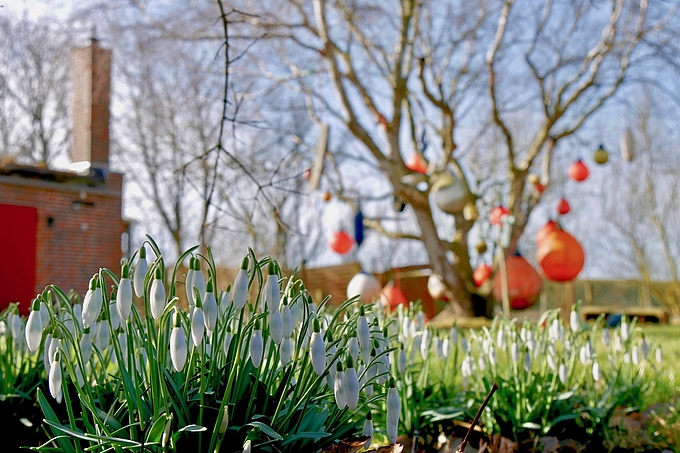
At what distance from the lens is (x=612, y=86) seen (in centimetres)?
1120

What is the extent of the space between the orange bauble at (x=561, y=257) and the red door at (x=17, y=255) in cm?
754

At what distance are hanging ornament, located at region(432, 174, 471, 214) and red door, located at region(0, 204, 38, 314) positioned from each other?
260 inches

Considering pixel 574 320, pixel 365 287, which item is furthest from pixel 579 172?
pixel 574 320

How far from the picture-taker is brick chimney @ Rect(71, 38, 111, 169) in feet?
38.0

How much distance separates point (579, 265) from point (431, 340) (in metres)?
4.77

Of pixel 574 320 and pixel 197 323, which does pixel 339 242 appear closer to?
pixel 574 320

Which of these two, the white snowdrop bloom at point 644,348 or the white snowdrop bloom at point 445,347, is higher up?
the white snowdrop bloom at point 445,347

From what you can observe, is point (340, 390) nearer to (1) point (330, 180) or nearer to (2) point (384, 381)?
(2) point (384, 381)

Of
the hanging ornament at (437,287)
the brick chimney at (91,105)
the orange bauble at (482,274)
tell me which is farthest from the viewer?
the brick chimney at (91,105)

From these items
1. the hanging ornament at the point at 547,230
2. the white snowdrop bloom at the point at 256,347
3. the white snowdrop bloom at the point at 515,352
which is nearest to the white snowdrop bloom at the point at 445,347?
the white snowdrop bloom at the point at 515,352

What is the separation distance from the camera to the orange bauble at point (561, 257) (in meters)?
7.07

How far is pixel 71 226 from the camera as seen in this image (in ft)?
35.5

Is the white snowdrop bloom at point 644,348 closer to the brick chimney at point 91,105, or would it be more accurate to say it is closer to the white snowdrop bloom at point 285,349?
the white snowdrop bloom at point 285,349

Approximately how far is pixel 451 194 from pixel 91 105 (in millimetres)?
7536
